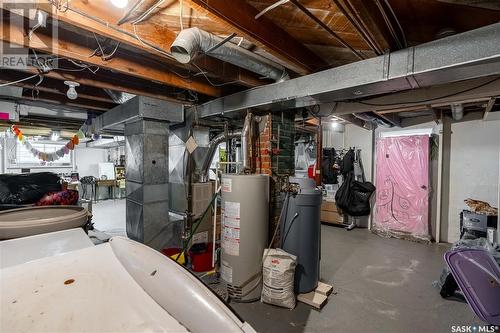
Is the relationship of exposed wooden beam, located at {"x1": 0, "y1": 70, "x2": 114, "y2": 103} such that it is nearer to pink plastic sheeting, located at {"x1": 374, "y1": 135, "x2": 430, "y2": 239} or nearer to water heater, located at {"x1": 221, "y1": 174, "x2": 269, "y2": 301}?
water heater, located at {"x1": 221, "y1": 174, "x2": 269, "y2": 301}

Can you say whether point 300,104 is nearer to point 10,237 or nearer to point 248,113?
point 248,113

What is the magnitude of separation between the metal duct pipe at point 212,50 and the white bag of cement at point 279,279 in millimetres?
1792

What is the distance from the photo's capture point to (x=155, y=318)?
60cm

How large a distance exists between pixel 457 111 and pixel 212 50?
13.6ft

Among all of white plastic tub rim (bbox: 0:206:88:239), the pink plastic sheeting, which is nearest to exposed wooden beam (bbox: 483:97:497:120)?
the pink plastic sheeting

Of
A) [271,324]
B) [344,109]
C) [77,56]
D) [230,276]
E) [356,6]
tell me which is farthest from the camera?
[344,109]

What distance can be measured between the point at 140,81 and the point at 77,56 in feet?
3.35

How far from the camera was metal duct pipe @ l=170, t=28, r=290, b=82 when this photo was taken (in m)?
1.45

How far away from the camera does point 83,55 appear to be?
6.23 feet

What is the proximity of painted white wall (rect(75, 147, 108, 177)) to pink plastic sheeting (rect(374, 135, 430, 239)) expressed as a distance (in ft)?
33.6

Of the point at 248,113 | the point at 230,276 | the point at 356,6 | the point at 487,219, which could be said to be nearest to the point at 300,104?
the point at 248,113

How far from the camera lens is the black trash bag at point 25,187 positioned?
9.86 feet

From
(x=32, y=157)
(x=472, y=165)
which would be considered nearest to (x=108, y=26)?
(x=472, y=165)

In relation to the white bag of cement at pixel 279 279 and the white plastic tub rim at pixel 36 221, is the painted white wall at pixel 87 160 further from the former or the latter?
the white bag of cement at pixel 279 279
